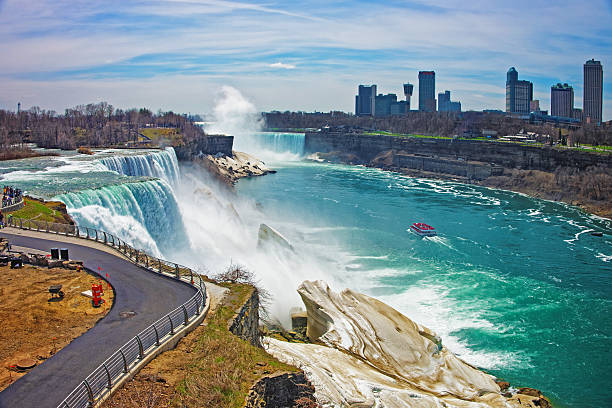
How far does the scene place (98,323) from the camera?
656 inches

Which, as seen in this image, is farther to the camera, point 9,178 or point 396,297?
point 9,178

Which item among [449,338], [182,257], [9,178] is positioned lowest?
[449,338]

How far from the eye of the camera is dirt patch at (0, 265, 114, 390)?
14.8 meters

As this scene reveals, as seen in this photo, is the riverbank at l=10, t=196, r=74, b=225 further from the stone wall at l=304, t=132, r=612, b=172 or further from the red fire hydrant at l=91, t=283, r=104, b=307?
the stone wall at l=304, t=132, r=612, b=172

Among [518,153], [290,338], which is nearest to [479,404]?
[290,338]

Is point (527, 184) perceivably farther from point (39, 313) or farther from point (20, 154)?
point (39, 313)

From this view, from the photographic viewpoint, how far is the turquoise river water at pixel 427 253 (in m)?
28.1

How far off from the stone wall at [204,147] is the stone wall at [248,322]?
207 feet

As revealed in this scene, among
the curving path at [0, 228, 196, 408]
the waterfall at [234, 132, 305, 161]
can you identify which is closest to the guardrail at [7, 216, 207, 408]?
the curving path at [0, 228, 196, 408]

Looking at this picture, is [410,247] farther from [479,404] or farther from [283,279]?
[479,404]

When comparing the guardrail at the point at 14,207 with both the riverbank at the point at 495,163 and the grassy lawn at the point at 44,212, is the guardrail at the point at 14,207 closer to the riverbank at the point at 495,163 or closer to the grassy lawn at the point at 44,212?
the grassy lawn at the point at 44,212

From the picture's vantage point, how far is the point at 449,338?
28453 mm

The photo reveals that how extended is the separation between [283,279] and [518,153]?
71.4 metres

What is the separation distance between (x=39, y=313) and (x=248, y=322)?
6543 mm
